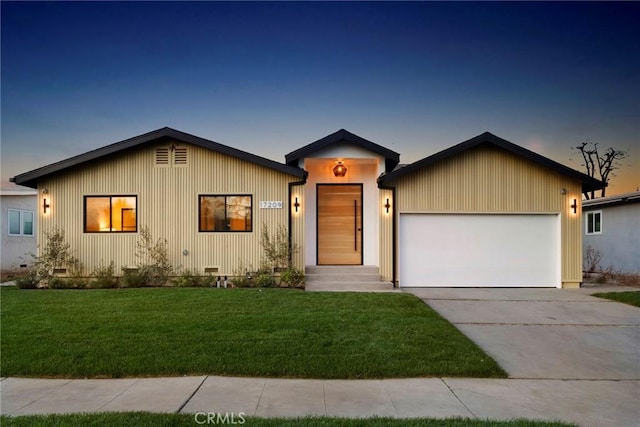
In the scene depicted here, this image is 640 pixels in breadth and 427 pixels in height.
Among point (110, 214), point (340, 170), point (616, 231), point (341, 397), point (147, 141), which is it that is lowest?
point (341, 397)

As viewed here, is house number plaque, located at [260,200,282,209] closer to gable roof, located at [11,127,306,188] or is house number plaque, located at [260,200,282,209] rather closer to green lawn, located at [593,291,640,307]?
gable roof, located at [11,127,306,188]

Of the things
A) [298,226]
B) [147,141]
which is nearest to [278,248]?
[298,226]

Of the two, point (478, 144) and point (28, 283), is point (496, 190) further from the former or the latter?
point (28, 283)

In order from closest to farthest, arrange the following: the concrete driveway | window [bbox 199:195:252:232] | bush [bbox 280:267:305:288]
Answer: the concrete driveway → bush [bbox 280:267:305:288] → window [bbox 199:195:252:232]

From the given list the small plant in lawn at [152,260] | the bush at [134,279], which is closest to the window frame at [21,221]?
the small plant in lawn at [152,260]

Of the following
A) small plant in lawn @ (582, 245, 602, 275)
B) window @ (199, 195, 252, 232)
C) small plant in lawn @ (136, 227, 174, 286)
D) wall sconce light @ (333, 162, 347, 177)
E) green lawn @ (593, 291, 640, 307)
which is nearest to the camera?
green lawn @ (593, 291, 640, 307)

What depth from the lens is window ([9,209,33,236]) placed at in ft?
56.0

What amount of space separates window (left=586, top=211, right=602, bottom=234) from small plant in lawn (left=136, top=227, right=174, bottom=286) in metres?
16.9

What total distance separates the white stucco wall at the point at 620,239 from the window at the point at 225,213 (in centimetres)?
1414

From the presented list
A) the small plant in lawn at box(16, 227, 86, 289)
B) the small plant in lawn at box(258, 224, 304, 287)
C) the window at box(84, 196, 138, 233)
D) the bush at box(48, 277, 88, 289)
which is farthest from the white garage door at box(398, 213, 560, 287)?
the small plant in lawn at box(16, 227, 86, 289)

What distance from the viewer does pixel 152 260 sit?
11117mm

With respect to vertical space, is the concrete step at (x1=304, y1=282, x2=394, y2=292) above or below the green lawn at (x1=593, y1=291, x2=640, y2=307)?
above

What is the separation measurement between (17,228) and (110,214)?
30.5 ft

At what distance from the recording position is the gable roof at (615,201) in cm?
1452
